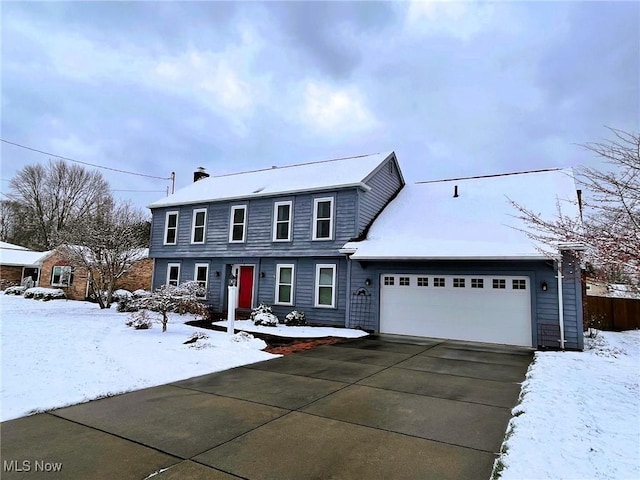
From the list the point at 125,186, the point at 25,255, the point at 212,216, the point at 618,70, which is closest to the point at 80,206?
the point at 125,186

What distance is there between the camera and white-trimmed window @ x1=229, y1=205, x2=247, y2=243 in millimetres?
16328

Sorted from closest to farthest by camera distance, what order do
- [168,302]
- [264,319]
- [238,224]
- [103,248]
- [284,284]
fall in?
[168,302]
[264,319]
[103,248]
[284,284]
[238,224]

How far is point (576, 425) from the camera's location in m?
4.31

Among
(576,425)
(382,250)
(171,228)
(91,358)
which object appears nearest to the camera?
(576,425)

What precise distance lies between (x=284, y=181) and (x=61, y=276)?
→ 69.8ft

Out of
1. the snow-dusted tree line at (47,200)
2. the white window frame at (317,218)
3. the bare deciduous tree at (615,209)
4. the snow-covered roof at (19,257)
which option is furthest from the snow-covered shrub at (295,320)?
the snow-covered roof at (19,257)

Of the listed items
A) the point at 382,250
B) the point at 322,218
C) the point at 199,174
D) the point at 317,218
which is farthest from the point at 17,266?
the point at 382,250

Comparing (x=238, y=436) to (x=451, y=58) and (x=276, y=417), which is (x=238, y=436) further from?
(x=451, y=58)

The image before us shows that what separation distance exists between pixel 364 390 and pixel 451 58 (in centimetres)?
1290

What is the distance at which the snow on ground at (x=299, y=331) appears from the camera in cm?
1198

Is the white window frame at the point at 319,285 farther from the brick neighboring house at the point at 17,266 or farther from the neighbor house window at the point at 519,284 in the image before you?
the brick neighboring house at the point at 17,266

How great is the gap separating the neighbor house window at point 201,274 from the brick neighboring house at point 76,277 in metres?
5.38

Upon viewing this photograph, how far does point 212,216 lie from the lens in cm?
1734

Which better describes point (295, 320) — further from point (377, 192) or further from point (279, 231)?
point (377, 192)
